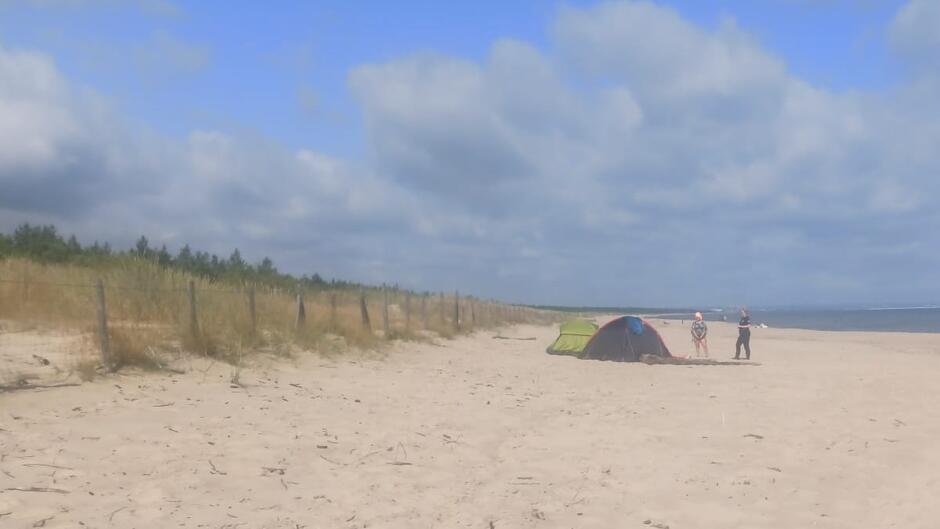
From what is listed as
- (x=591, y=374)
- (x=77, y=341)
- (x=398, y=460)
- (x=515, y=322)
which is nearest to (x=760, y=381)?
(x=591, y=374)

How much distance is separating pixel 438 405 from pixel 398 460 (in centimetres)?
279

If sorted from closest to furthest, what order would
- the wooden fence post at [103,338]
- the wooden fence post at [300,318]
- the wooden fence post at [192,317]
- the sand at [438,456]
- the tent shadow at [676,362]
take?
1. the sand at [438,456]
2. the wooden fence post at [103,338]
3. the wooden fence post at [192,317]
4. the wooden fence post at [300,318]
5. the tent shadow at [676,362]

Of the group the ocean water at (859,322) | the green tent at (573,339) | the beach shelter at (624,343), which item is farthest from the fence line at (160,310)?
the ocean water at (859,322)

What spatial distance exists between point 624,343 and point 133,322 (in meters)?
11.6

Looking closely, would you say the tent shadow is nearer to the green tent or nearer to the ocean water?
the green tent

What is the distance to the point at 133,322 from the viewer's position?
1008cm

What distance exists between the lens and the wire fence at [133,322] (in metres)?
8.38

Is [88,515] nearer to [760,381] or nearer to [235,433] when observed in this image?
[235,433]

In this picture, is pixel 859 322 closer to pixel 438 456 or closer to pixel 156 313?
pixel 156 313

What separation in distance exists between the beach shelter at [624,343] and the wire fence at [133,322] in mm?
6056

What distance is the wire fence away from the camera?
8383 mm

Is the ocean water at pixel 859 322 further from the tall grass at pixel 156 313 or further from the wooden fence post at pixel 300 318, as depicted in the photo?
the tall grass at pixel 156 313

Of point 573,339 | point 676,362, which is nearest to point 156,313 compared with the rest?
point 676,362

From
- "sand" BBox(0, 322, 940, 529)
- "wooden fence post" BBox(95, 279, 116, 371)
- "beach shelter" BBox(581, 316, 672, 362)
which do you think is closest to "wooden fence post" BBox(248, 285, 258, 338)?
"sand" BBox(0, 322, 940, 529)
